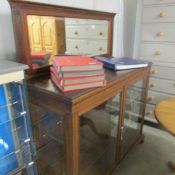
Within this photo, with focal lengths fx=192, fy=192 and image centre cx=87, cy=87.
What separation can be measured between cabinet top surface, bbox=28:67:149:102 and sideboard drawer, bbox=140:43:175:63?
779 mm

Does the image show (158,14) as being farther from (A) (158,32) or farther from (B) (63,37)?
(B) (63,37)

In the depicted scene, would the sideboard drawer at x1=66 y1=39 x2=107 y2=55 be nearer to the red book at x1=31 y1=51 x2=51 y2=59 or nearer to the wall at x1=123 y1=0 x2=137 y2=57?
the red book at x1=31 y1=51 x2=51 y2=59

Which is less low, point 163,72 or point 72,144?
point 163,72

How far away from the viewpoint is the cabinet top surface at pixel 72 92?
854 millimetres

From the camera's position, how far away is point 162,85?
79.0 inches

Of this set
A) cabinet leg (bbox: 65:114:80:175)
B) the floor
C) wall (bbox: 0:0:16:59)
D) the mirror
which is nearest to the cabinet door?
the mirror

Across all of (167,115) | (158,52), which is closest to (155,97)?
(158,52)

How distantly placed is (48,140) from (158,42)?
1429 millimetres

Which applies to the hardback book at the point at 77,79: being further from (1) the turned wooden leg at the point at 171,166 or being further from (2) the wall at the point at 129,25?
(2) the wall at the point at 129,25

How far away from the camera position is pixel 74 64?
0.91 meters

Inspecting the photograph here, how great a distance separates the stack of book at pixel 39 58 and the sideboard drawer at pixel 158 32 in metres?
1.18

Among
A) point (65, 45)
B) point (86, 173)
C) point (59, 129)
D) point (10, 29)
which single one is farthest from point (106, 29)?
point (86, 173)

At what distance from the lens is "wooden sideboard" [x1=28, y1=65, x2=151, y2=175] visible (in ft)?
2.96

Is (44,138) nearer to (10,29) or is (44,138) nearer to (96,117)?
(96,117)
